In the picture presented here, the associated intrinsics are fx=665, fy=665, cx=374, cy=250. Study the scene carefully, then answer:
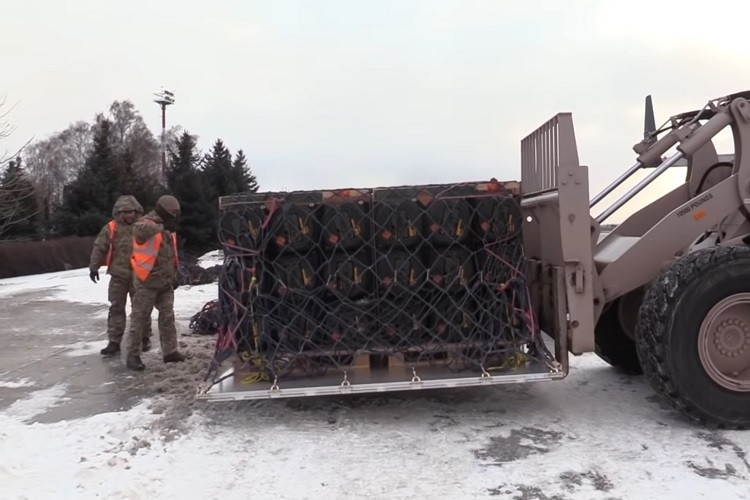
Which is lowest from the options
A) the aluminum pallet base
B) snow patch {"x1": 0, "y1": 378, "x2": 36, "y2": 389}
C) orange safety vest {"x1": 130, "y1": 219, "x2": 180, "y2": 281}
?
snow patch {"x1": 0, "y1": 378, "x2": 36, "y2": 389}

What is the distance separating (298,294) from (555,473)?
2.28 metres

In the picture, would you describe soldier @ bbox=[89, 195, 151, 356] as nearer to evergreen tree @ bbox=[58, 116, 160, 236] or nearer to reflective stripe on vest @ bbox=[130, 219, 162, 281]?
reflective stripe on vest @ bbox=[130, 219, 162, 281]

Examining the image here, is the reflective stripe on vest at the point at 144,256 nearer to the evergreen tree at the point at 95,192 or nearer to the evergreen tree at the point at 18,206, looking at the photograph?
the evergreen tree at the point at 18,206

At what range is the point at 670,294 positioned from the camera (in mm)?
4688

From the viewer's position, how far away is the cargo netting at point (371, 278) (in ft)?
17.0

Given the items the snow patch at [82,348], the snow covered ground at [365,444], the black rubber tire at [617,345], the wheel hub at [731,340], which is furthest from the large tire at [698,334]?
the snow patch at [82,348]

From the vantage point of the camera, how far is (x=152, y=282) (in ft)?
22.3

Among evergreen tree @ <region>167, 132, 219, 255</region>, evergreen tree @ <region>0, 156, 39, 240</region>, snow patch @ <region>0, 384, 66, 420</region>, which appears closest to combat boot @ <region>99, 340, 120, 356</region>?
snow patch @ <region>0, 384, 66, 420</region>

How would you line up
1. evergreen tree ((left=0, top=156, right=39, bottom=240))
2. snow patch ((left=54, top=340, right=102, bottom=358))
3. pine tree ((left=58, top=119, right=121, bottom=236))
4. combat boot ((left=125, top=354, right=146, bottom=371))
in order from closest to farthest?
combat boot ((left=125, top=354, right=146, bottom=371))
snow patch ((left=54, top=340, right=102, bottom=358))
evergreen tree ((left=0, top=156, right=39, bottom=240))
pine tree ((left=58, top=119, right=121, bottom=236))

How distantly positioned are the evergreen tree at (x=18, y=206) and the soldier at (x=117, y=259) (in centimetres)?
1767

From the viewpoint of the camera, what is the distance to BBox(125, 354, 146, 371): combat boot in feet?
22.4

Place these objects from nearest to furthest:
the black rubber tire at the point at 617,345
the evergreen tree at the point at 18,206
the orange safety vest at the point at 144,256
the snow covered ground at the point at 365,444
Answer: the snow covered ground at the point at 365,444
the black rubber tire at the point at 617,345
the orange safety vest at the point at 144,256
the evergreen tree at the point at 18,206

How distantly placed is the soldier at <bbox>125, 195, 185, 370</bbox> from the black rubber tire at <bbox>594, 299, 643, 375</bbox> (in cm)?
426

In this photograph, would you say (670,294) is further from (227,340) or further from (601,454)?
(227,340)
